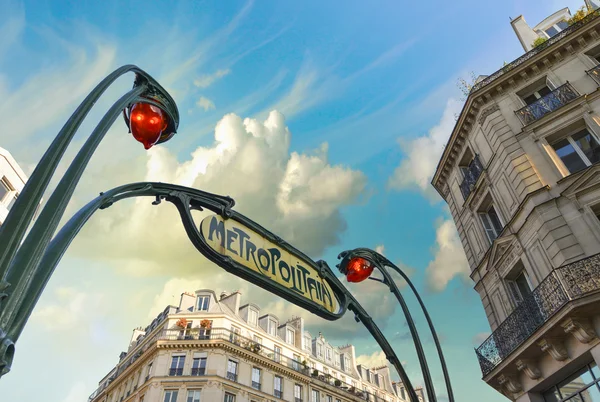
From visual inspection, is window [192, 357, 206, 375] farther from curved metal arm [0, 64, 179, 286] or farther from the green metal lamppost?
curved metal arm [0, 64, 179, 286]

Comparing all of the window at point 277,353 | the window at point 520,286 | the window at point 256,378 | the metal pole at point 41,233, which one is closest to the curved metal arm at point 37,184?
the metal pole at point 41,233

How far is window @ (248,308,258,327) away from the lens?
144 feet

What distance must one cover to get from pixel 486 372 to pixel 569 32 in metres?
13.0

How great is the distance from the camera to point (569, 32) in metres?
15.8

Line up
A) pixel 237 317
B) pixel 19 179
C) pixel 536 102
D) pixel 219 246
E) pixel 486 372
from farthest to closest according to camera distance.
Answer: pixel 237 317, pixel 19 179, pixel 536 102, pixel 486 372, pixel 219 246

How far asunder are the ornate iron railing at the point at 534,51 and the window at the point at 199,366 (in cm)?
3054

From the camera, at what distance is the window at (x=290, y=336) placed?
46803 millimetres

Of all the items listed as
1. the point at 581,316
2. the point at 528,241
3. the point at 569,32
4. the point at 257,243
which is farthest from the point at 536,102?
the point at 257,243

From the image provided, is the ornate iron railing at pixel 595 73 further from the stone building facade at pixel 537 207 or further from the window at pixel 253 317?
the window at pixel 253 317

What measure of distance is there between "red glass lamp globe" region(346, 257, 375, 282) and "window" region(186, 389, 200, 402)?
33375 millimetres

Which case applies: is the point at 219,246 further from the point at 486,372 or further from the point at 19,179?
the point at 19,179

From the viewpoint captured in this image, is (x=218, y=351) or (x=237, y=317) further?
(x=237, y=317)

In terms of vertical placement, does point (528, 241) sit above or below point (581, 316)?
above

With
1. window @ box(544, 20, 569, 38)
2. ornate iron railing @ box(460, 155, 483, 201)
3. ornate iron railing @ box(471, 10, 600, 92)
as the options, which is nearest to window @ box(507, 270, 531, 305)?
ornate iron railing @ box(460, 155, 483, 201)
